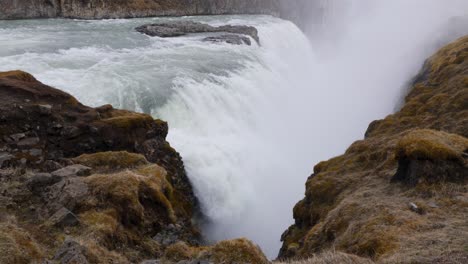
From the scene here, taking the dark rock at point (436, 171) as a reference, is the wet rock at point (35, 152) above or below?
below

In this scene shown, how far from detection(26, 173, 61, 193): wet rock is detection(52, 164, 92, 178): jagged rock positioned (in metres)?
0.26

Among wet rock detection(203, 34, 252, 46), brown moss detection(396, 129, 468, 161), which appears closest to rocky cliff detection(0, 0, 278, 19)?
wet rock detection(203, 34, 252, 46)

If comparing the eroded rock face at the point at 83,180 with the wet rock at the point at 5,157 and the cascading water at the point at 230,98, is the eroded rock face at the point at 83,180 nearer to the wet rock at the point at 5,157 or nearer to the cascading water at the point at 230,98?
the wet rock at the point at 5,157

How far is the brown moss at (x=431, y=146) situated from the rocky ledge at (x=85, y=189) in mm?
5738

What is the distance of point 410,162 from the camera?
11.8 metres

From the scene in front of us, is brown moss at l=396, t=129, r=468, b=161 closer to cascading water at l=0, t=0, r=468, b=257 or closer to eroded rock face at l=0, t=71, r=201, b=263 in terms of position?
eroded rock face at l=0, t=71, r=201, b=263

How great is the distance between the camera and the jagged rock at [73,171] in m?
11.1

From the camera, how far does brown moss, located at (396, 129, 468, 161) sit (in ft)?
37.7

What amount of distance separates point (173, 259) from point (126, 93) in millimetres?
15372

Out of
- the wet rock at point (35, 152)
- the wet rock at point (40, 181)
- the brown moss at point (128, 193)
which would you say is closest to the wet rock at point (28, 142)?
the wet rock at point (35, 152)

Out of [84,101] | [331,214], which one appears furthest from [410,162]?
[84,101]

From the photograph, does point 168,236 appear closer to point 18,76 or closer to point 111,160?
point 111,160

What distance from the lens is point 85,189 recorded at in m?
10.4

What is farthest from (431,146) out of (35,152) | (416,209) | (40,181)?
(35,152)
